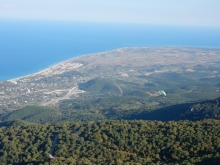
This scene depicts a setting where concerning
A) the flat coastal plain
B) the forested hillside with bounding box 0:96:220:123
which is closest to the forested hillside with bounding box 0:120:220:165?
the forested hillside with bounding box 0:96:220:123

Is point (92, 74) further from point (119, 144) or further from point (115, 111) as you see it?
point (119, 144)

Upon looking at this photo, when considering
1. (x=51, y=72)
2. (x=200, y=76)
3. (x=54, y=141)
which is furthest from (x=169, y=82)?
(x=54, y=141)

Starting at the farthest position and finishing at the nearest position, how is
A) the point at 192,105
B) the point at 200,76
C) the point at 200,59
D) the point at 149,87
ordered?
the point at 200,59
the point at 200,76
the point at 149,87
the point at 192,105

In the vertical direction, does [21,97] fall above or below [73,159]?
below

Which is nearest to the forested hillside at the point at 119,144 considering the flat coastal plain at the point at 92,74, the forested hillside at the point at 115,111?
the forested hillside at the point at 115,111

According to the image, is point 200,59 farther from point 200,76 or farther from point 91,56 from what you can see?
point 91,56

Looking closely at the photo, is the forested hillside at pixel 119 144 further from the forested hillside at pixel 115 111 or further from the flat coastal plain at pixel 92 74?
the flat coastal plain at pixel 92 74
